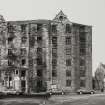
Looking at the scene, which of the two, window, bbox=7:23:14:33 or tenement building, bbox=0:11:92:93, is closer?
tenement building, bbox=0:11:92:93

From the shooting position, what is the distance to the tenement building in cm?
9588

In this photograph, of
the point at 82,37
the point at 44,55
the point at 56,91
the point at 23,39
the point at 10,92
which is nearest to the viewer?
the point at 10,92

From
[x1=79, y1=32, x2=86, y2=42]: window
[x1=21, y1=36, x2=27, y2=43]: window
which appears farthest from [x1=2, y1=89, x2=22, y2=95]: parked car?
[x1=79, y1=32, x2=86, y2=42]: window

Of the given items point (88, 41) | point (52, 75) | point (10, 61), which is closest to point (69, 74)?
point (52, 75)

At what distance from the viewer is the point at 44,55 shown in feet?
315

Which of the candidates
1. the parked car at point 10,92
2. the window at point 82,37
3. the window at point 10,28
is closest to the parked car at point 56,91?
the parked car at point 10,92

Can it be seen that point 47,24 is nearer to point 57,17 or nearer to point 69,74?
point 57,17

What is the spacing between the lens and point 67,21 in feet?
320

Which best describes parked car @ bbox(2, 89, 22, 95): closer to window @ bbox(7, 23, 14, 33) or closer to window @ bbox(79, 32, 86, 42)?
window @ bbox(7, 23, 14, 33)

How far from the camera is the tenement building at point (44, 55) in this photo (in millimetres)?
95875

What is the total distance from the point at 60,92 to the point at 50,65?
8852 millimetres

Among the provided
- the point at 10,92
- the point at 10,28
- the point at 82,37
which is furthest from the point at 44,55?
the point at 10,92

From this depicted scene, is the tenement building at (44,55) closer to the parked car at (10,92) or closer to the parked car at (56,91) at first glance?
the parked car at (56,91)

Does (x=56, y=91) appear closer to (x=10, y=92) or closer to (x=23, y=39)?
(x=10, y=92)
